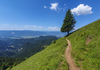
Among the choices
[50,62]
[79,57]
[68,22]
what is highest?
[68,22]

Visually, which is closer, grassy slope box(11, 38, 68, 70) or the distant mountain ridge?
the distant mountain ridge

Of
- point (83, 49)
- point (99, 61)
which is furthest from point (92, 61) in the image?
point (83, 49)

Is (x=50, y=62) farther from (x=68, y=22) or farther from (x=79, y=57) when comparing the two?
(x=68, y=22)

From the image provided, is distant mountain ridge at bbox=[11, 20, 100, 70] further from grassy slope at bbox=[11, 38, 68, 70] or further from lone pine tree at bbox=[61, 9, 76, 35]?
lone pine tree at bbox=[61, 9, 76, 35]

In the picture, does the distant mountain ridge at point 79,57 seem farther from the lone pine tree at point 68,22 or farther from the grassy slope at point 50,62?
the lone pine tree at point 68,22

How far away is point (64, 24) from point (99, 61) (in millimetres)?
28942

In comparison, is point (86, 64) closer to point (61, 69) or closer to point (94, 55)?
point (94, 55)

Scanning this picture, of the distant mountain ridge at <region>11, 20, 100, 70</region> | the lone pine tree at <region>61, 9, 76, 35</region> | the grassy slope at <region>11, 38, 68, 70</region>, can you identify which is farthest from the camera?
the lone pine tree at <region>61, 9, 76, 35</region>

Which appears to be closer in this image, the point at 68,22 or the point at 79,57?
the point at 79,57

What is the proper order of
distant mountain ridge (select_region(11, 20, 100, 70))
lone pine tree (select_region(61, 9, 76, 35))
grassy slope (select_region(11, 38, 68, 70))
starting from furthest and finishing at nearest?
lone pine tree (select_region(61, 9, 76, 35))
grassy slope (select_region(11, 38, 68, 70))
distant mountain ridge (select_region(11, 20, 100, 70))

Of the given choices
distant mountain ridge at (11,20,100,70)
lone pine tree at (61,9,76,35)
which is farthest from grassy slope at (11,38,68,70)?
lone pine tree at (61,9,76,35)

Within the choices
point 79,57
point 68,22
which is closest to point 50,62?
point 79,57

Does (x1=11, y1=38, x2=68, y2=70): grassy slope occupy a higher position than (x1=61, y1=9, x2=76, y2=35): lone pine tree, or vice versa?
(x1=61, y1=9, x2=76, y2=35): lone pine tree

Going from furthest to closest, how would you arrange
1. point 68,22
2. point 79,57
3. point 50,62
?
1. point 68,22
2. point 50,62
3. point 79,57
